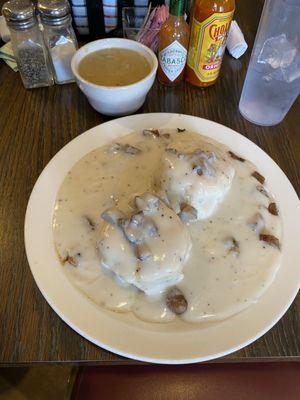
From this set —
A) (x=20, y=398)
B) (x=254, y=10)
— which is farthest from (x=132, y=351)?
(x=254, y=10)

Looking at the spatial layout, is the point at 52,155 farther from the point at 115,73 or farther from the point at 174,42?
the point at 174,42

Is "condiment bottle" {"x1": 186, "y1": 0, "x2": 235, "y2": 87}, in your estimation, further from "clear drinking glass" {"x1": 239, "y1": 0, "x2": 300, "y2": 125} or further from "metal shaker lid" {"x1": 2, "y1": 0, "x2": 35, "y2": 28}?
"metal shaker lid" {"x1": 2, "y1": 0, "x2": 35, "y2": 28}

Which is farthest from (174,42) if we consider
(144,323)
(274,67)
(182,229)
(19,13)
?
(144,323)

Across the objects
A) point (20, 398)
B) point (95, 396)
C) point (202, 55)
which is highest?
point (202, 55)

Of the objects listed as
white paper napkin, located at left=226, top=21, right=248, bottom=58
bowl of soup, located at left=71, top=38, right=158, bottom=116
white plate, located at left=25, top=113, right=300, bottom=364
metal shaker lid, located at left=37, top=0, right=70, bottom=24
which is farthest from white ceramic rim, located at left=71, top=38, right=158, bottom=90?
white paper napkin, located at left=226, top=21, right=248, bottom=58

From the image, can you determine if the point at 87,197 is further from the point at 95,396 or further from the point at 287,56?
the point at 287,56
